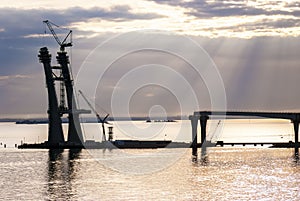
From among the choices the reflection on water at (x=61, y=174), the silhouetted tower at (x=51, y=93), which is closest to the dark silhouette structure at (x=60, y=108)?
the silhouetted tower at (x=51, y=93)

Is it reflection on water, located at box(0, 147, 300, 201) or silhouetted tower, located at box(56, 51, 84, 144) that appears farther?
silhouetted tower, located at box(56, 51, 84, 144)

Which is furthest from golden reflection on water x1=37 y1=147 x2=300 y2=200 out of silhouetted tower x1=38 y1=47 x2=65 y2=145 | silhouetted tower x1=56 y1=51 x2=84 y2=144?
silhouetted tower x1=56 y1=51 x2=84 y2=144

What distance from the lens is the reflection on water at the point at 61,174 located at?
278 ft

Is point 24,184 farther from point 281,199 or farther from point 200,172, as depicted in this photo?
point 281,199

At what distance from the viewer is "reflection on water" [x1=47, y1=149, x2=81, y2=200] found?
278 feet

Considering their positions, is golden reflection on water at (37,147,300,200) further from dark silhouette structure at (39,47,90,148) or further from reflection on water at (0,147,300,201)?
dark silhouette structure at (39,47,90,148)

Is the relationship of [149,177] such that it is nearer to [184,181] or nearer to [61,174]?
[184,181]

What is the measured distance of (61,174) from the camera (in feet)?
360

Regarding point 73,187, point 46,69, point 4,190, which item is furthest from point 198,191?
point 46,69

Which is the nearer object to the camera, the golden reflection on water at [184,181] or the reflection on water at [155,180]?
the golden reflection on water at [184,181]

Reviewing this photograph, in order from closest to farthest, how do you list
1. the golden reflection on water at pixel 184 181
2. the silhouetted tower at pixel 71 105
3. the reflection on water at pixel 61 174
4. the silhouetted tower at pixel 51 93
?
1. the golden reflection on water at pixel 184 181
2. the reflection on water at pixel 61 174
3. the silhouetted tower at pixel 51 93
4. the silhouetted tower at pixel 71 105

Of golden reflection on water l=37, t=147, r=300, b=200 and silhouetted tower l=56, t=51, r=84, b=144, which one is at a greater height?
silhouetted tower l=56, t=51, r=84, b=144

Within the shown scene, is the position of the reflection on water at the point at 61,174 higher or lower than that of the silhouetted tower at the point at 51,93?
lower

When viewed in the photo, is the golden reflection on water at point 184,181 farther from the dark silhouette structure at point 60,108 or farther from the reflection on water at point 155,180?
the dark silhouette structure at point 60,108
